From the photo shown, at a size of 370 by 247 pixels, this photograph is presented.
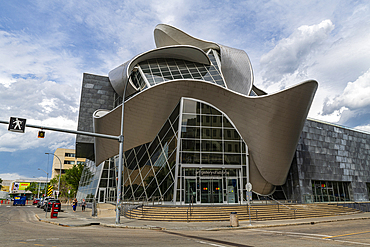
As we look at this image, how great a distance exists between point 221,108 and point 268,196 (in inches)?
451

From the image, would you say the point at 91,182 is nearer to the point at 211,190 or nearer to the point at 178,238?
the point at 211,190

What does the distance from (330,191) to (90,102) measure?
3700 cm

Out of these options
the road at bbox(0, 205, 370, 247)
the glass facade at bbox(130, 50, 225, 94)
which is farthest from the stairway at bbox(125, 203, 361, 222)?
the glass facade at bbox(130, 50, 225, 94)

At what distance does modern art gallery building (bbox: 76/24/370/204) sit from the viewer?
25719 mm

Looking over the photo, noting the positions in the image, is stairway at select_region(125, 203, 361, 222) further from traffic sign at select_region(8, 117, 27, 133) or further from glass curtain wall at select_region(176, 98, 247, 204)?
traffic sign at select_region(8, 117, 27, 133)

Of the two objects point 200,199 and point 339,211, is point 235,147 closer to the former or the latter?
point 200,199

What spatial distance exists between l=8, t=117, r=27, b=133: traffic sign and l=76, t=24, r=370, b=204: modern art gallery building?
764 centimetres

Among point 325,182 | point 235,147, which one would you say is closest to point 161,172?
point 235,147

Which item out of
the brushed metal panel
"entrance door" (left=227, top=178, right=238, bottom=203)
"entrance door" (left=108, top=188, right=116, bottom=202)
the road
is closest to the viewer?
the road

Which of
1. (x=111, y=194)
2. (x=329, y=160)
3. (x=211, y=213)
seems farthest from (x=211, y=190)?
(x=329, y=160)

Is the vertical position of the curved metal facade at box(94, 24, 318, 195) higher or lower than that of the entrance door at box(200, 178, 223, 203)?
higher

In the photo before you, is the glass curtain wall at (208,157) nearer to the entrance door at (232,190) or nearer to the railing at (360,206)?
A: the entrance door at (232,190)

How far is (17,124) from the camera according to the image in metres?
15.1

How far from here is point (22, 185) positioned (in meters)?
110
